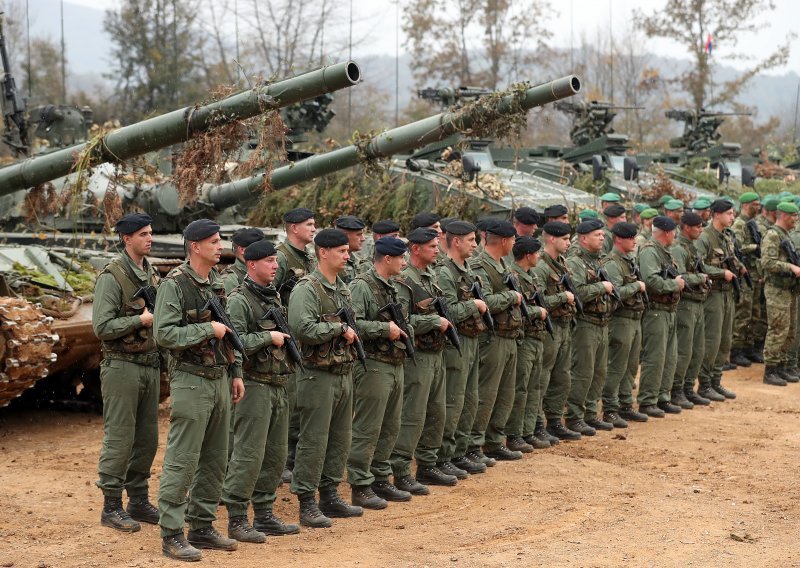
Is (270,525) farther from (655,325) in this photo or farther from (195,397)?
(655,325)

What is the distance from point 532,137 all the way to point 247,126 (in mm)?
36654

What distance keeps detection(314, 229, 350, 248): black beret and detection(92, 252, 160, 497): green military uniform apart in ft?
3.55

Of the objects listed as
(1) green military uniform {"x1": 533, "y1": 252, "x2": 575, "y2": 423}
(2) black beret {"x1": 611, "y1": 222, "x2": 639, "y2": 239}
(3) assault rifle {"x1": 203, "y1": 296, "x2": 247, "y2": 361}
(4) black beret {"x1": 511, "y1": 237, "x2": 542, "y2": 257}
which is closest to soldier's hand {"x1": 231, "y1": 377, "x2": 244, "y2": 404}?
(3) assault rifle {"x1": 203, "y1": 296, "x2": 247, "y2": 361}

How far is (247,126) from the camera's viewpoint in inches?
391

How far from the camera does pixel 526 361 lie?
10.1 m

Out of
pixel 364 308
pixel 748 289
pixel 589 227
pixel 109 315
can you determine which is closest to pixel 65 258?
pixel 109 315

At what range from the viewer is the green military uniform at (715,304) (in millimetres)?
12781

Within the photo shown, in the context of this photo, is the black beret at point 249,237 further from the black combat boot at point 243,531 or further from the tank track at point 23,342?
the tank track at point 23,342

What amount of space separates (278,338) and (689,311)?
628 centimetres

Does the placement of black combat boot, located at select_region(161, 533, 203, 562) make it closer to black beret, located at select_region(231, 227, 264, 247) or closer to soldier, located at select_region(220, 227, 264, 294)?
soldier, located at select_region(220, 227, 264, 294)

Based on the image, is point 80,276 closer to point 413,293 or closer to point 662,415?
point 413,293

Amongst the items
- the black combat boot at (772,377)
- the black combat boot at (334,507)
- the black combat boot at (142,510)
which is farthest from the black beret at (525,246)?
the black combat boot at (772,377)

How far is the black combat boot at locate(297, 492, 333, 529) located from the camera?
7.71m

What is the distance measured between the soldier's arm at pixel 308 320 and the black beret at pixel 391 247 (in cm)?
73
